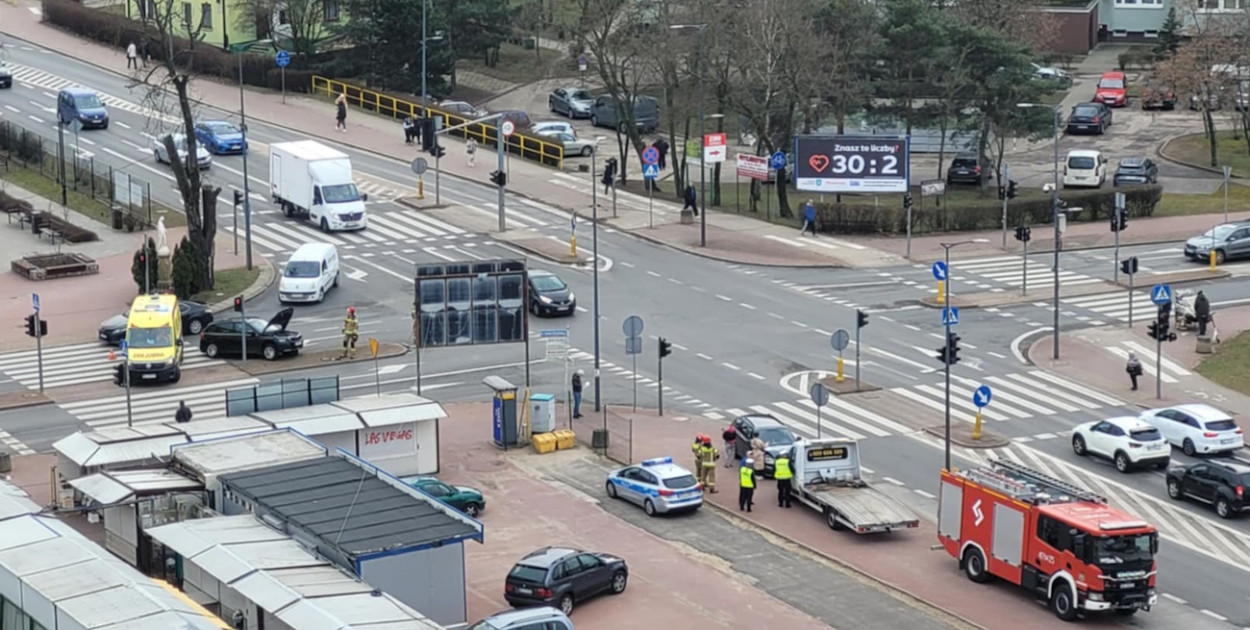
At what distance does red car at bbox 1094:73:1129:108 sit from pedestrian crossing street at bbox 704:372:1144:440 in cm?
5100

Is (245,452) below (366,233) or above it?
above

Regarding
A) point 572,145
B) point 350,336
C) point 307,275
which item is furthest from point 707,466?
point 572,145

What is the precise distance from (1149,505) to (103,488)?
27.0 metres

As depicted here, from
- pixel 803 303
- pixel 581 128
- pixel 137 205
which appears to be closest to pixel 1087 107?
pixel 581 128

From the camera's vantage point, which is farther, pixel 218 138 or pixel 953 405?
pixel 218 138

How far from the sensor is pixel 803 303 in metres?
73.0

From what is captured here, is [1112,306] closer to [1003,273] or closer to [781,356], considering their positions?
[1003,273]

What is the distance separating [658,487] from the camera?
50688mm

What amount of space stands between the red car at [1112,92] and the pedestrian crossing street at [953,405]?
50997 mm

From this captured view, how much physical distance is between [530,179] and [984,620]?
171ft

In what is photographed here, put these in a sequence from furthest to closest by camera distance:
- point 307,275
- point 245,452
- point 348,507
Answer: point 307,275 < point 245,452 < point 348,507

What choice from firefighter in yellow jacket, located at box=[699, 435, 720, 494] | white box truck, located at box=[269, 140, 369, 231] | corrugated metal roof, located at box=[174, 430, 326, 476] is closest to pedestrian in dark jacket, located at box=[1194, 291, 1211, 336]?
firefighter in yellow jacket, located at box=[699, 435, 720, 494]

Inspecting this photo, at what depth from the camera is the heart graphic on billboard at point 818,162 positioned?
287ft

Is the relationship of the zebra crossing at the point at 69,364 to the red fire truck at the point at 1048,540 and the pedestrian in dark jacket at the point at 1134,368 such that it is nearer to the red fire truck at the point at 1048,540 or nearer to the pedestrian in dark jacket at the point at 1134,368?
the red fire truck at the point at 1048,540
